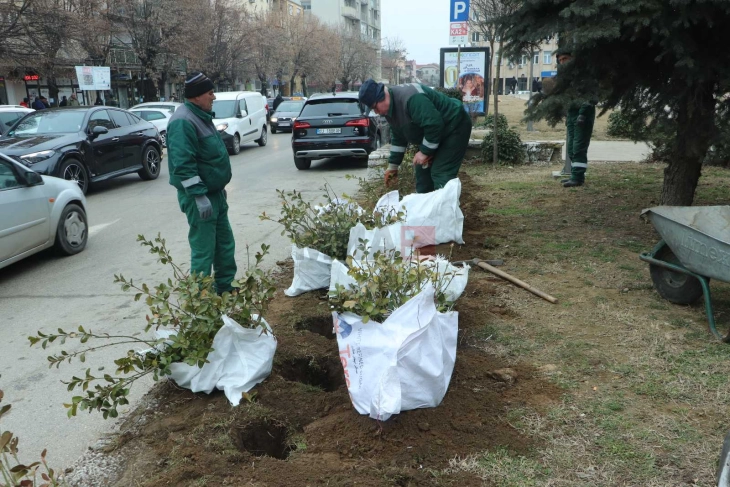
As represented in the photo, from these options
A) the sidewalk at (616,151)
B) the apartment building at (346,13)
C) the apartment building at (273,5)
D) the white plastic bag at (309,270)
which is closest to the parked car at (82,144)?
the white plastic bag at (309,270)

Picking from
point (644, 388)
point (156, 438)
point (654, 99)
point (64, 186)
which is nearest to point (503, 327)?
point (644, 388)

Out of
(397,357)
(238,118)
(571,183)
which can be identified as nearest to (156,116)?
(238,118)

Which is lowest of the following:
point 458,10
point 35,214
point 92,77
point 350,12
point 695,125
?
point 35,214

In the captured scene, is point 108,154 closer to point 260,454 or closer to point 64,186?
point 64,186

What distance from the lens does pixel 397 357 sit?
2.99m

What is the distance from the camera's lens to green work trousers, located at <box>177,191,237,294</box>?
4.68 m

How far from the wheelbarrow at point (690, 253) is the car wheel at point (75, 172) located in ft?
31.4

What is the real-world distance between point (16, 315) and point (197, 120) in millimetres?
2655

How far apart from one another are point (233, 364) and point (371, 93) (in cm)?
315

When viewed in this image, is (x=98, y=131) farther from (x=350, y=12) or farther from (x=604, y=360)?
(x=350, y=12)

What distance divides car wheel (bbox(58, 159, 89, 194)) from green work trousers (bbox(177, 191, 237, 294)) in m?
6.93

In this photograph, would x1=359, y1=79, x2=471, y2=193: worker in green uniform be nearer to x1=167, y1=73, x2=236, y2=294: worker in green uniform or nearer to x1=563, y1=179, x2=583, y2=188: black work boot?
x1=167, y1=73, x2=236, y2=294: worker in green uniform

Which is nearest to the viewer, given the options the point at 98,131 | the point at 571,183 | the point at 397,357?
the point at 397,357

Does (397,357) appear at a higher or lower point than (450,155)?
lower
